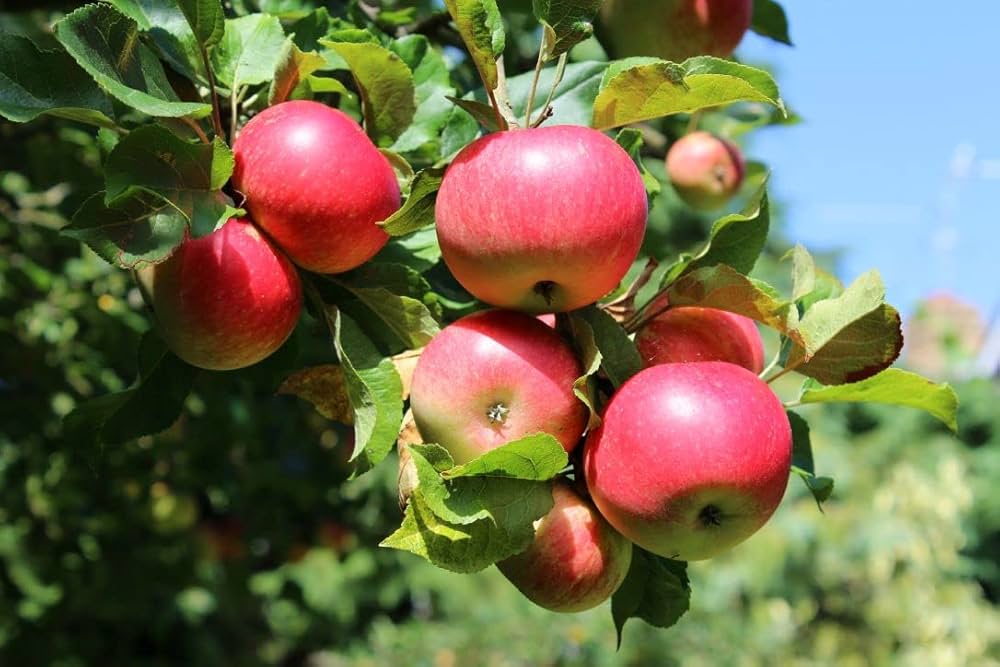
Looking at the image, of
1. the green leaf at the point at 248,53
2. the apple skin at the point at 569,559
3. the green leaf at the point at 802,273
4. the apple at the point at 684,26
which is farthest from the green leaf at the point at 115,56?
the apple at the point at 684,26

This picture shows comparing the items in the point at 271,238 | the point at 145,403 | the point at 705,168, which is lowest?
the point at 705,168

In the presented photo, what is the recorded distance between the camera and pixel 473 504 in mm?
804

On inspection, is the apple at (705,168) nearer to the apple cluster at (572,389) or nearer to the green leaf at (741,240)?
the green leaf at (741,240)

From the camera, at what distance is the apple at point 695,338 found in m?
0.99

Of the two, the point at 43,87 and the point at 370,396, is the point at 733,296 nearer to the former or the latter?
the point at 370,396

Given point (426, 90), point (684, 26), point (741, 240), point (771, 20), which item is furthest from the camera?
point (771, 20)

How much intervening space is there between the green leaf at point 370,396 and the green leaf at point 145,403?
0.76ft

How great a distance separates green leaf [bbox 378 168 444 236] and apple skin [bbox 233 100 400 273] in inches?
1.2

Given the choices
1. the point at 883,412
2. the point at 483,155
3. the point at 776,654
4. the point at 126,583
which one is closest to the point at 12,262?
the point at 126,583

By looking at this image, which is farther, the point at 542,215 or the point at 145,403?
the point at 145,403

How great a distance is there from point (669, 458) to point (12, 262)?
215cm

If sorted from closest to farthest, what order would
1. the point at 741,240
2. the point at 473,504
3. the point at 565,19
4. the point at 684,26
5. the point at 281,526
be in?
1. the point at 473,504
2. the point at 565,19
3. the point at 741,240
4. the point at 684,26
5. the point at 281,526

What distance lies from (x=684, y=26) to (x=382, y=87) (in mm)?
642

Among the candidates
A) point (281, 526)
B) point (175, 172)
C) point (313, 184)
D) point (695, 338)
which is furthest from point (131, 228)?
point (281, 526)
